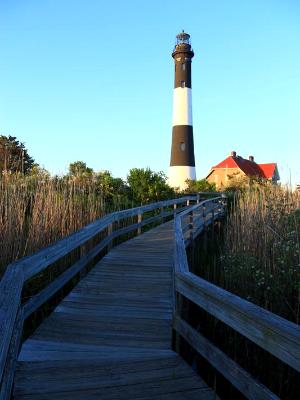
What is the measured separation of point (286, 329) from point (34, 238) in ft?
11.6

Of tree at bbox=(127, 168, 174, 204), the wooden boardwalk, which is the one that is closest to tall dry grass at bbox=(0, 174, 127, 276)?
the wooden boardwalk

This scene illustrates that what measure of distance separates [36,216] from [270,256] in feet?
10.1

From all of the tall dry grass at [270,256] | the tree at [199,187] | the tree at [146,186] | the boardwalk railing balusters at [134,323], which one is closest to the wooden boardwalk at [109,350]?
the boardwalk railing balusters at [134,323]

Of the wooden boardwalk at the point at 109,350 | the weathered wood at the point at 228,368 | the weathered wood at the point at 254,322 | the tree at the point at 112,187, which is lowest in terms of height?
the wooden boardwalk at the point at 109,350

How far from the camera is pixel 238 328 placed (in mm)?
1948

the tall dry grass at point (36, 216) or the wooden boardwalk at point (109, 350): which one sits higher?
the tall dry grass at point (36, 216)

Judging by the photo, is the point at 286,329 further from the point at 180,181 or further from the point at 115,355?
the point at 180,181

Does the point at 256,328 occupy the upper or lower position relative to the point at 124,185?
lower

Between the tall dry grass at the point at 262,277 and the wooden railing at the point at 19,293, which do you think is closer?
the wooden railing at the point at 19,293

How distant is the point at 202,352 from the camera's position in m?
2.46

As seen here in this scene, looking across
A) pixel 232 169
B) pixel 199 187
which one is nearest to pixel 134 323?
pixel 199 187

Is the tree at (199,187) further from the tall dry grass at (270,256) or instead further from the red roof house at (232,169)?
the tall dry grass at (270,256)

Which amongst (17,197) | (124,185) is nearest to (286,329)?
(17,197)

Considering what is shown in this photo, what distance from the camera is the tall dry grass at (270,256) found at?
13.2ft
